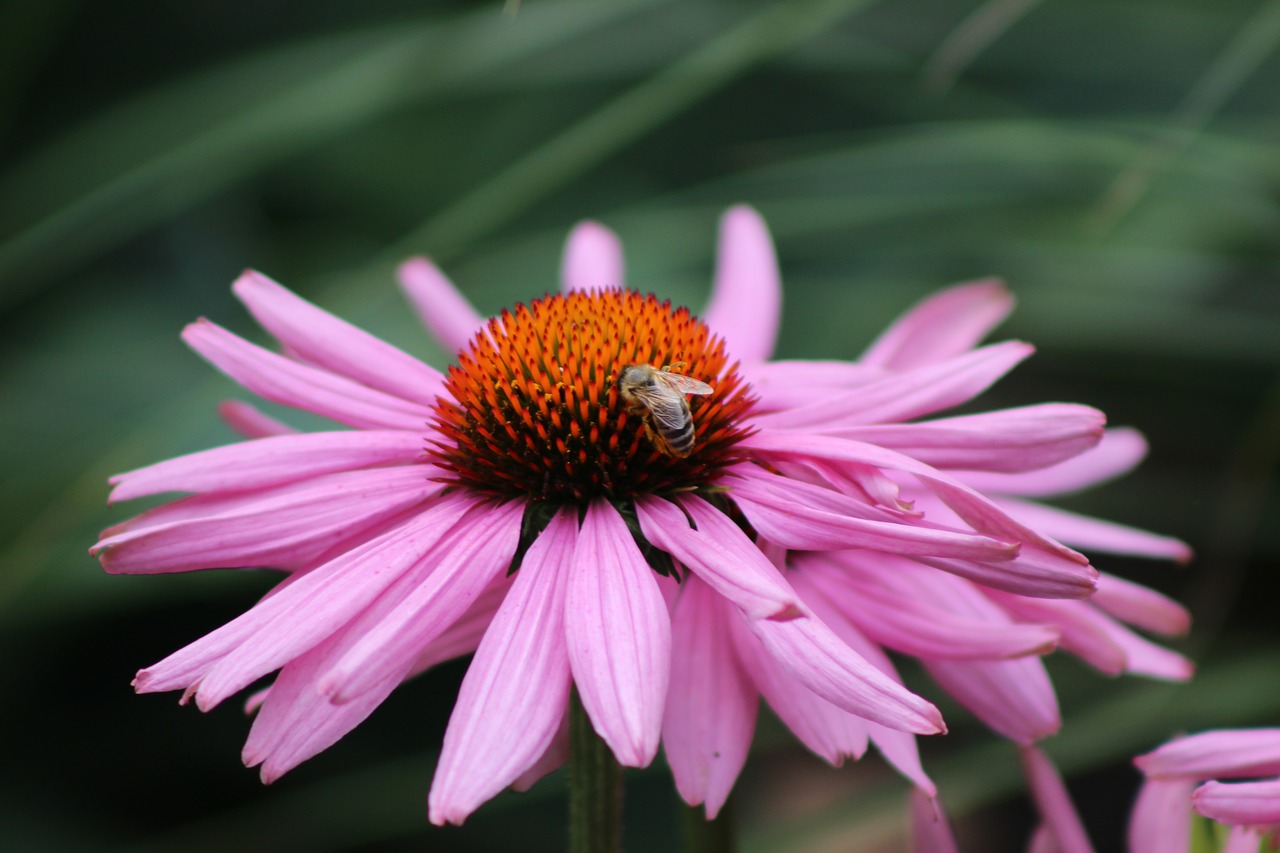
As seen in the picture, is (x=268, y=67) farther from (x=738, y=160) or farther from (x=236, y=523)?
(x=236, y=523)

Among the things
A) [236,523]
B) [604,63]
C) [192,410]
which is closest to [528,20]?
[604,63]

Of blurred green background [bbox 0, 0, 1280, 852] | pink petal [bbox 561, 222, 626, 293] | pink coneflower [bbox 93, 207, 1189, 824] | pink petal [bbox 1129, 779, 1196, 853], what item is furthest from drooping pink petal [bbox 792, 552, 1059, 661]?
blurred green background [bbox 0, 0, 1280, 852]

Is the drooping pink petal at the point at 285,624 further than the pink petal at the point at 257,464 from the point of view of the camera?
No

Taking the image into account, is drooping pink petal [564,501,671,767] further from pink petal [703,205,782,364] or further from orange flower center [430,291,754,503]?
pink petal [703,205,782,364]

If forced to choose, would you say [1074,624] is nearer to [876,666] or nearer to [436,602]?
[876,666]

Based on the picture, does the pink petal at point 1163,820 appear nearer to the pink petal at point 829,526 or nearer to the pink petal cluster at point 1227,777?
the pink petal cluster at point 1227,777

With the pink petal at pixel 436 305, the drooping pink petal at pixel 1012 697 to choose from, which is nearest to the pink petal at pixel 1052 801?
the drooping pink petal at pixel 1012 697
